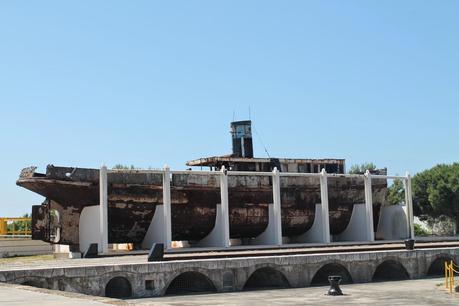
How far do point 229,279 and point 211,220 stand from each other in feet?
36.1

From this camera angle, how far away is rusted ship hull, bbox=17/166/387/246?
113ft

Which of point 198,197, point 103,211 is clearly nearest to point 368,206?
point 198,197

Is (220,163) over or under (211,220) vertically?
over

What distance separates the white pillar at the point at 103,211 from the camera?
32.0 m

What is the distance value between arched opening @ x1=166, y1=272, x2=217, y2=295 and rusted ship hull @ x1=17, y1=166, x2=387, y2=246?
8.22 m

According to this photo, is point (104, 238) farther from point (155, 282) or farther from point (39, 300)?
point (39, 300)

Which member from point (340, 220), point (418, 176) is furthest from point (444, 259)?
point (418, 176)

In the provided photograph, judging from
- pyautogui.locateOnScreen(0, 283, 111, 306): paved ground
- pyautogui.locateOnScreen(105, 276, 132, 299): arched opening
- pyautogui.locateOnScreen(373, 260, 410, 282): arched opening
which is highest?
pyautogui.locateOnScreen(0, 283, 111, 306): paved ground

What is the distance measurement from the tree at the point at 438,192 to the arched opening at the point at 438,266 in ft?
106

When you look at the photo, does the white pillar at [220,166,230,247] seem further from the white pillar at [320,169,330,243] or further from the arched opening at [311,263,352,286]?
the white pillar at [320,169,330,243]

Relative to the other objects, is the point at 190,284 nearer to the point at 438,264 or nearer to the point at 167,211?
the point at 167,211

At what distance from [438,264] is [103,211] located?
19594mm

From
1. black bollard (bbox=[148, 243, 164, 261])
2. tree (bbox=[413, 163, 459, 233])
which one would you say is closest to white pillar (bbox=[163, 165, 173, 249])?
black bollard (bbox=[148, 243, 164, 261])

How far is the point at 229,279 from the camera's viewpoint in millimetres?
27516
